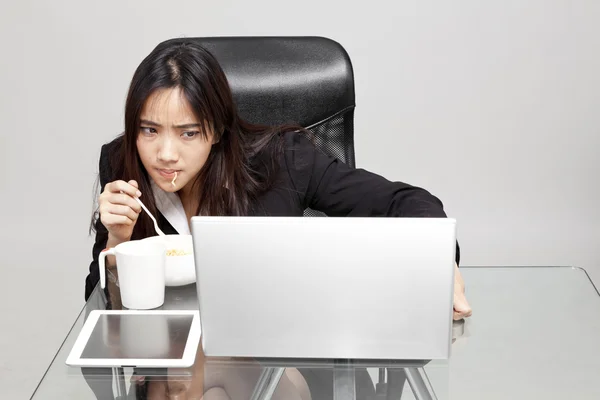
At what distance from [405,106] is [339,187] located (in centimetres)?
167

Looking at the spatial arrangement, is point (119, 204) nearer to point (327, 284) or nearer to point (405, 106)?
point (327, 284)

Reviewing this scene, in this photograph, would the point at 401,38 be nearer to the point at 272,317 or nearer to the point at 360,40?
the point at 360,40

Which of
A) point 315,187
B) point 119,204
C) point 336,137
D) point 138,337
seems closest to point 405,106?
point 336,137

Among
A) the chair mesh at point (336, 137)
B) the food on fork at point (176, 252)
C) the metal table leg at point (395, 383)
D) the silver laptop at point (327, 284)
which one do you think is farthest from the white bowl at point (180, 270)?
the chair mesh at point (336, 137)

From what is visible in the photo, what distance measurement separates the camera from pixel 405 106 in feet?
11.7

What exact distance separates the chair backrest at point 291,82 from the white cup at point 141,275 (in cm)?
62

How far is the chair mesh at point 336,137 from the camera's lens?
82.2 inches

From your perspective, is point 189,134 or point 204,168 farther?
point 204,168

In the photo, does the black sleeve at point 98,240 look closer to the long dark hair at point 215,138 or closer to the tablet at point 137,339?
the long dark hair at point 215,138

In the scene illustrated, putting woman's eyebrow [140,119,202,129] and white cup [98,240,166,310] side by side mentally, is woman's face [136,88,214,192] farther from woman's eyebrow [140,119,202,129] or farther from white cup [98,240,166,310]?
white cup [98,240,166,310]

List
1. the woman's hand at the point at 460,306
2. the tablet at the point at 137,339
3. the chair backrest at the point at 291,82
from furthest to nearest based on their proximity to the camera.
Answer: the chair backrest at the point at 291,82 < the woman's hand at the point at 460,306 < the tablet at the point at 137,339

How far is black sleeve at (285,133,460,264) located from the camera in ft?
6.13

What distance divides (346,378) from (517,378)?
234 mm

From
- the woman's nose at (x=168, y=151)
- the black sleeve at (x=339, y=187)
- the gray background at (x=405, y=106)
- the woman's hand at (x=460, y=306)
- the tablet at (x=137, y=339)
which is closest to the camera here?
the tablet at (x=137, y=339)
